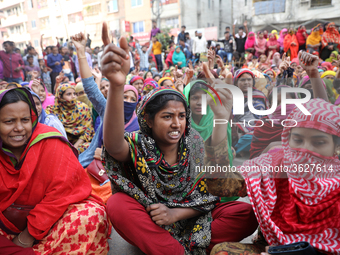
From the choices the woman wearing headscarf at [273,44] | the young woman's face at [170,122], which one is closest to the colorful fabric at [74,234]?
the young woman's face at [170,122]

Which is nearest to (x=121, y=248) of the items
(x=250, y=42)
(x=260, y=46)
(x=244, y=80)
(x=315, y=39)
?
(x=244, y=80)

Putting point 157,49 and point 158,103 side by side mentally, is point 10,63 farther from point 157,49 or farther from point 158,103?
point 158,103

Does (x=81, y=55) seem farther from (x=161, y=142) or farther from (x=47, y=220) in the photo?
(x=47, y=220)

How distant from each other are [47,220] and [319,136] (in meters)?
1.60

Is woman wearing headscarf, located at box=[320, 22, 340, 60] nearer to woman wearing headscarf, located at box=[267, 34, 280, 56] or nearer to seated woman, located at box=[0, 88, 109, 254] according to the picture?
woman wearing headscarf, located at box=[267, 34, 280, 56]

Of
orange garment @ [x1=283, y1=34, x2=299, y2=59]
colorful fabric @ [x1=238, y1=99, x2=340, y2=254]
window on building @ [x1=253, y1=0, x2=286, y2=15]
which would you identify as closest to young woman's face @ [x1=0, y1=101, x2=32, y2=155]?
colorful fabric @ [x1=238, y1=99, x2=340, y2=254]

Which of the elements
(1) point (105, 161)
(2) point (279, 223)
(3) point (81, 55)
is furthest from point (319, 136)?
(3) point (81, 55)

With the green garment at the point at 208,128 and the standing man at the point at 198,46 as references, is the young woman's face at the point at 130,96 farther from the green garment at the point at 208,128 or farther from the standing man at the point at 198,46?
the standing man at the point at 198,46

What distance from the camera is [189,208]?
1758mm

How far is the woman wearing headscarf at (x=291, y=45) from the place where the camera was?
34.2 ft

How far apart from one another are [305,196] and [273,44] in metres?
10.9

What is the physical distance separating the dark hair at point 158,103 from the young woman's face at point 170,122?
0.06 ft

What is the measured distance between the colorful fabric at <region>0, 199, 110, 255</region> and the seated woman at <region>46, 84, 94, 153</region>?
201cm

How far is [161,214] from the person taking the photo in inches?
63.7
